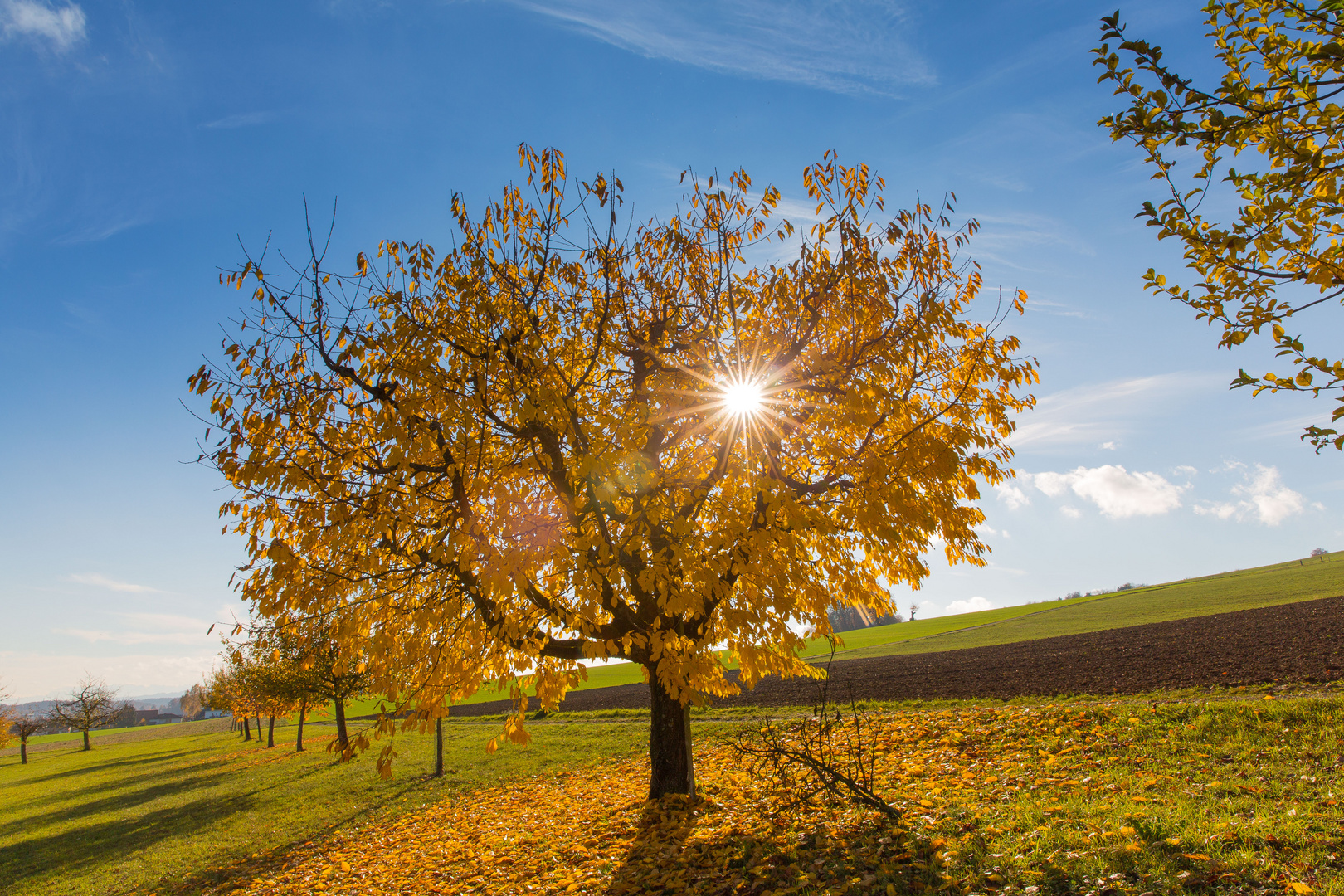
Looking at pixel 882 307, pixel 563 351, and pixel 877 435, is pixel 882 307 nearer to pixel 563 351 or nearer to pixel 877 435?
pixel 877 435

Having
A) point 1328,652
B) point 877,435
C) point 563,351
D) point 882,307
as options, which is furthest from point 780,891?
point 1328,652

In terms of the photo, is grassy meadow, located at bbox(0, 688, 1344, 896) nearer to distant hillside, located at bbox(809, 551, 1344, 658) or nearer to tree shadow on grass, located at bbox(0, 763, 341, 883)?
tree shadow on grass, located at bbox(0, 763, 341, 883)

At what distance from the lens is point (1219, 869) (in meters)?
5.11

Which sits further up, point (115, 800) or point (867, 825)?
point (867, 825)

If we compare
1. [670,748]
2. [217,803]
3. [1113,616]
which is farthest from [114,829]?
[1113,616]

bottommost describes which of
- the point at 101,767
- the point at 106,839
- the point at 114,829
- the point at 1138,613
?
the point at 101,767

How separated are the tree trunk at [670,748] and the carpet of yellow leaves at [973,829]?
38cm

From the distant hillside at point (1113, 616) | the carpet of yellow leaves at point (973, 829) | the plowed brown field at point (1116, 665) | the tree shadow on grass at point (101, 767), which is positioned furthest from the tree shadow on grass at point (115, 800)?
the plowed brown field at point (1116, 665)

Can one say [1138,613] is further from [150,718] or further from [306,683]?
[150,718]

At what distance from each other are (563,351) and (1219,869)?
953 cm

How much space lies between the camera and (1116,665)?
73.3 ft

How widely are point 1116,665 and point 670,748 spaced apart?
66.2 ft

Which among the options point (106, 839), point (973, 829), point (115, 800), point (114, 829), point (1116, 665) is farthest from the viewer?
point (115, 800)

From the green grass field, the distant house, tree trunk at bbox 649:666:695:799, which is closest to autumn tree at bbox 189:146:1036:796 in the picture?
tree trunk at bbox 649:666:695:799
